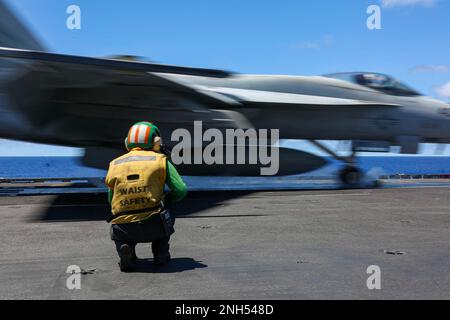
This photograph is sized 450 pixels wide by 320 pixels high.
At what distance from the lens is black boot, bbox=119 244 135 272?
4184mm

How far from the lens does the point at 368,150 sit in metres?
15.4

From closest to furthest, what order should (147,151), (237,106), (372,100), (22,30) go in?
(147,151) → (22,30) → (237,106) → (372,100)

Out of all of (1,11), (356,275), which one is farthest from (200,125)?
(356,275)

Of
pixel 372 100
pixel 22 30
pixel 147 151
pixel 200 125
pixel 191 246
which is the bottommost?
pixel 191 246

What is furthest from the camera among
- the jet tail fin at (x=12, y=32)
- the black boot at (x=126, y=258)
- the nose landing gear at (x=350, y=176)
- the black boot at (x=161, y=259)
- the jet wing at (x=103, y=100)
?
the nose landing gear at (x=350, y=176)

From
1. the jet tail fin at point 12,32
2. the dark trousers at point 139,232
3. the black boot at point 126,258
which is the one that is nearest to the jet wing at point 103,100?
the jet tail fin at point 12,32

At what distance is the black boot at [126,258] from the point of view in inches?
165

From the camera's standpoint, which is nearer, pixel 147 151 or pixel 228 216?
pixel 147 151

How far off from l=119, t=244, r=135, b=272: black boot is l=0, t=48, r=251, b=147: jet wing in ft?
20.8

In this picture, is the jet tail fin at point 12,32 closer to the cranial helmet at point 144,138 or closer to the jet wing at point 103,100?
the jet wing at point 103,100

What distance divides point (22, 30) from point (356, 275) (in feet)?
37.8

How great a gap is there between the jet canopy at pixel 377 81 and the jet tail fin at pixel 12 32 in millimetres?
9388

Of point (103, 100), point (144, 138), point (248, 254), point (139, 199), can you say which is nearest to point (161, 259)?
point (139, 199)
